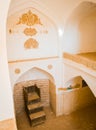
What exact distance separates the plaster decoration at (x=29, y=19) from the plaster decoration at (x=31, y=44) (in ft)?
2.04

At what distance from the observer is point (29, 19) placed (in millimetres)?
5219

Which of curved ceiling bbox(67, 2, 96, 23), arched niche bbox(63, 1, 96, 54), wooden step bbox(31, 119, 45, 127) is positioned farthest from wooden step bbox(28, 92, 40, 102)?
curved ceiling bbox(67, 2, 96, 23)

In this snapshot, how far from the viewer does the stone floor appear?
573 cm

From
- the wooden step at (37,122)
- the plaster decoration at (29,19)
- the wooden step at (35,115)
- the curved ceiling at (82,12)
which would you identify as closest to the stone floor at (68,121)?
the wooden step at (37,122)

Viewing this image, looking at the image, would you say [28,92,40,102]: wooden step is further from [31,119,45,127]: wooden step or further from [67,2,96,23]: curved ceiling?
[67,2,96,23]: curved ceiling

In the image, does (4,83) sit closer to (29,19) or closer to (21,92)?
(29,19)

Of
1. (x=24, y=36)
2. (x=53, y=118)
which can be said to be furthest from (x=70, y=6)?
(x=53, y=118)

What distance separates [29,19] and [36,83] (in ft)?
9.97

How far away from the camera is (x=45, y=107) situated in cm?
713

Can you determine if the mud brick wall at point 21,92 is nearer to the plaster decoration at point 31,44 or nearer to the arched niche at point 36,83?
the arched niche at point 36,83

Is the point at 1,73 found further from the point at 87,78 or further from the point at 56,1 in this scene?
the point at 56,1

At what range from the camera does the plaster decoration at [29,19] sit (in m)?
5.12

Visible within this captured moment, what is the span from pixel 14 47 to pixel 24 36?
58 centimetres

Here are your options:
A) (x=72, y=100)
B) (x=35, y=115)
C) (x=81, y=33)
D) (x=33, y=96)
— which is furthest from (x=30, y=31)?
(x=72, y=100)
